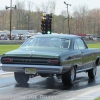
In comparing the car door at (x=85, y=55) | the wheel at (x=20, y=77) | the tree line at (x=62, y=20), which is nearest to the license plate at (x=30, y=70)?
the wheel at (x=20, y=77)

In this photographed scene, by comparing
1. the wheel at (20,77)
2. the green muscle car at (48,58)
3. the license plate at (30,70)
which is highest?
the green muscle car at (48,58)

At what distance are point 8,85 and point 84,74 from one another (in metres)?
4.98

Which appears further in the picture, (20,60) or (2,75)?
(2,75)

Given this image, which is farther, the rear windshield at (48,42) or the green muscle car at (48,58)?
the rear windshield at (48,42)

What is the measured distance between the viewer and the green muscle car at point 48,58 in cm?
1030

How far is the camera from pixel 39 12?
134 meters

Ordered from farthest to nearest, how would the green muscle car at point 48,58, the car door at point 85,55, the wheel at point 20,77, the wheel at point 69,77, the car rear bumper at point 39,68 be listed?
1. the car door at point 85,55
2. the wheel at point 20,77
3. the wheel at point 69,77
4. the green muscle car at point 48,58
5. the car rear bumper at point 39,68

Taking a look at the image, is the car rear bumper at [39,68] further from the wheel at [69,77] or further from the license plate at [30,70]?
the wheel at [69,77]

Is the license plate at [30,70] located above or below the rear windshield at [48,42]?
below

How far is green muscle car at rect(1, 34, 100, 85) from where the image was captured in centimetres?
1030

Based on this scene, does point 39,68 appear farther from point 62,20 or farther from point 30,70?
point 62,20

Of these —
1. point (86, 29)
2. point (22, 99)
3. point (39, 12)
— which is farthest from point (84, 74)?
point (86, 29)

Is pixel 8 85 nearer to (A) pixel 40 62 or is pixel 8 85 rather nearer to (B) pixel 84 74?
(A) pixel 40 62

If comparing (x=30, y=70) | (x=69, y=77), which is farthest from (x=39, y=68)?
(x=69, y=77)
